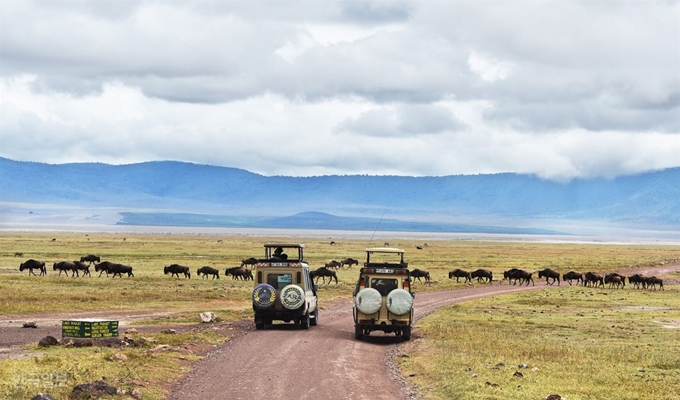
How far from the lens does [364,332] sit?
35.0m

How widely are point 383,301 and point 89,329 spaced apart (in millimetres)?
10559

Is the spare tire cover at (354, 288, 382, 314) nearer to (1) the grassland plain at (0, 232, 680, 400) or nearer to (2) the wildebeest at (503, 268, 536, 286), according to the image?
(1) the grassland plain at (0, 232, 680, 400)

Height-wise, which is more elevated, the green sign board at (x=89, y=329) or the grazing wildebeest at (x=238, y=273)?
the grazing wildebeest at (x=238, y=273)

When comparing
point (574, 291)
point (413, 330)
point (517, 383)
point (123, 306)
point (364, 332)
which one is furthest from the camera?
point (574, 291)

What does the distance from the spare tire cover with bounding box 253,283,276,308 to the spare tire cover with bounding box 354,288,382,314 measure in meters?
4.61

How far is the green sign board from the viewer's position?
30.4 meters

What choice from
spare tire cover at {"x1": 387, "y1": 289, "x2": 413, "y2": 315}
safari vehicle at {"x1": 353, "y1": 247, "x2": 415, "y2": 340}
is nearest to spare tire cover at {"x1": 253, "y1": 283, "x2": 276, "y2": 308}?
safari vehicle at {"x1": 353, "y1": 247, "x2": 415, "y2": 340}

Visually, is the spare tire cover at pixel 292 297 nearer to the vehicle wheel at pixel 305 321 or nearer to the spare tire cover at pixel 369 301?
the vehicle wheel at pixel 305 321

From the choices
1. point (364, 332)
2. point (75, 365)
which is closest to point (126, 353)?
point (75, 365)

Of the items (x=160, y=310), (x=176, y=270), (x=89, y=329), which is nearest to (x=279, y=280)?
(x=89, y=329)

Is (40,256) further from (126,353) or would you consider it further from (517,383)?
(517,383)

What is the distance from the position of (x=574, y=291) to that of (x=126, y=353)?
4893 cm

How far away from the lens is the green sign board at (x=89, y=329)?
1197 inches

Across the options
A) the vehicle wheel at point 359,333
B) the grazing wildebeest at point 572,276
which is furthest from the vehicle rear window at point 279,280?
the grazing wildebeest at point 572,276
